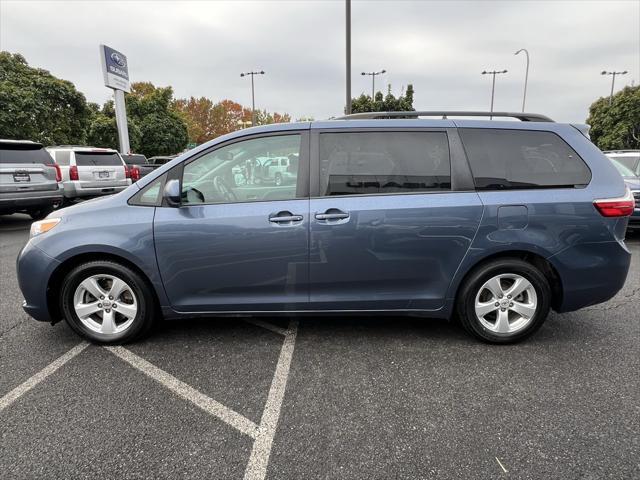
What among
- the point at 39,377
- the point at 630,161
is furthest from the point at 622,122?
the point at 39,377

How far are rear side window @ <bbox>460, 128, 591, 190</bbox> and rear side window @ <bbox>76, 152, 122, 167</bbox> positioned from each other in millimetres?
10058

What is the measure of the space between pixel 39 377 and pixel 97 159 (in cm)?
911

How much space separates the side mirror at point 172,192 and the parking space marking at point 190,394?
1.20 metres

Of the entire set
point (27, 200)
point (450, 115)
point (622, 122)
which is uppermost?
point (622, 122)

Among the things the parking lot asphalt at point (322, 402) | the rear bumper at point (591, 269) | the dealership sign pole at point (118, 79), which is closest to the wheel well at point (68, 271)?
the parking lot asphalt at point (322, 402)

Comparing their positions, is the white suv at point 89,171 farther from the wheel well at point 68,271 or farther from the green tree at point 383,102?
the green tree at point 383,102

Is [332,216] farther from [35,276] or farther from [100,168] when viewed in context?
[100,168]

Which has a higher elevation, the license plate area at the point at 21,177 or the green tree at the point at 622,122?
the green tree at the point at 622,122

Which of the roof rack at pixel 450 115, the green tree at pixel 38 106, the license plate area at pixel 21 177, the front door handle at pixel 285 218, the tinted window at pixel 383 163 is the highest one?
the green tree at pixel 38 106

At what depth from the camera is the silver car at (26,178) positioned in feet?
24.9

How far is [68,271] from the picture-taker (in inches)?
120

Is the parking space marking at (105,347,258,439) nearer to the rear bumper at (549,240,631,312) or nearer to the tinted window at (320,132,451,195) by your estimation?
the tinted window at (320,132,451,195)

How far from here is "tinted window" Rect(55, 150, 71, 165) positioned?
33.3 feet

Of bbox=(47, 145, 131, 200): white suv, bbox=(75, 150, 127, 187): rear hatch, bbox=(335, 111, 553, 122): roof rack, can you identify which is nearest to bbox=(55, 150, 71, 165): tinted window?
bbox=(47, 145, 131, 200): white suv
